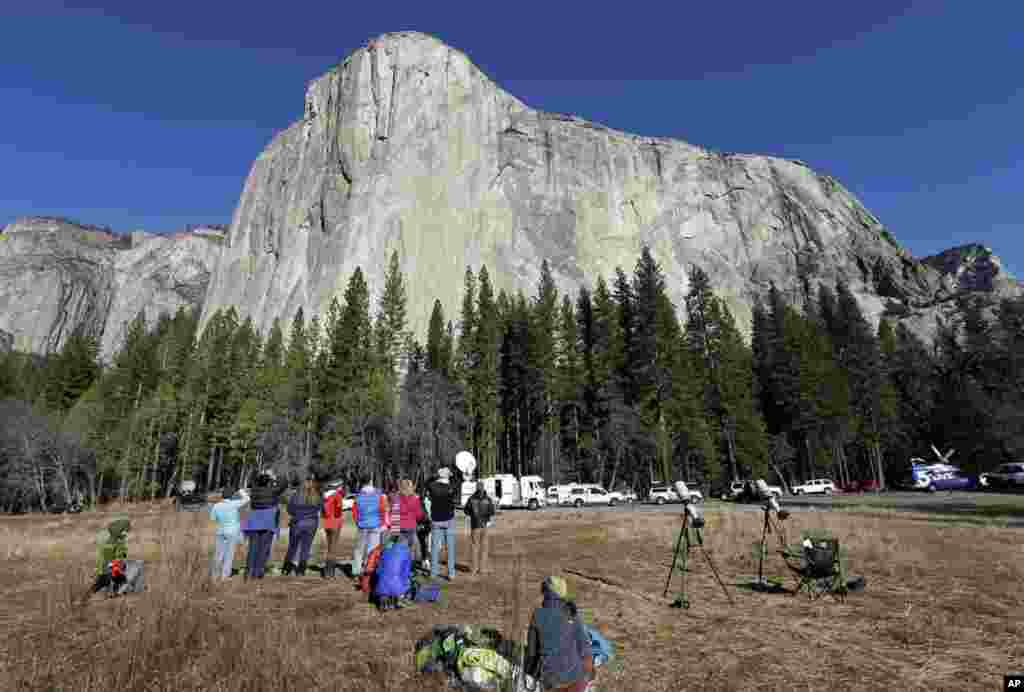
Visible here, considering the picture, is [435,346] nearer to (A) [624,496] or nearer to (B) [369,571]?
(A) [624,496]

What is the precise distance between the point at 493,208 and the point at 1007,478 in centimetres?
6212

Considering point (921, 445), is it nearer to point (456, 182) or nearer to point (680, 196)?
point (680, 196)

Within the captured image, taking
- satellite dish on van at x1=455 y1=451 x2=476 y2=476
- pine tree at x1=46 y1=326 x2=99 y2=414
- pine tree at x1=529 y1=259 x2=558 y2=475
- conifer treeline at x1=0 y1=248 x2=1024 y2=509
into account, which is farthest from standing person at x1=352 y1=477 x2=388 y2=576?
pine tree at x1=46 y1=326 x2=99 y2=414

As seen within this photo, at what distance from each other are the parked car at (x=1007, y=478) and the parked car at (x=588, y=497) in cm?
2562

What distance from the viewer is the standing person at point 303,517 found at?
10.6m

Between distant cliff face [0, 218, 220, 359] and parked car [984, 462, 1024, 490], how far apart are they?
127962mm

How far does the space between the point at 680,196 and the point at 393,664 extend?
9637cm

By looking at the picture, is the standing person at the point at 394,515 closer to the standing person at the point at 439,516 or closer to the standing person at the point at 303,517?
the standing person at the point at 439,516

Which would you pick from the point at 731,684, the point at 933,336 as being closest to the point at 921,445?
the point at 933,336

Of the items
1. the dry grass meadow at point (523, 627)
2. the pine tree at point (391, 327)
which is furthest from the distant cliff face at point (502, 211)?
the dry grass meadow at point (523, 627)

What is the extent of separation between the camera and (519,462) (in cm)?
5188

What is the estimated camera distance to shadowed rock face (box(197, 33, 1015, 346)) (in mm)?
74625

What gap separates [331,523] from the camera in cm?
1084

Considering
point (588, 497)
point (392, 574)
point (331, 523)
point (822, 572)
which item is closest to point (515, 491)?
point (588, 497)
